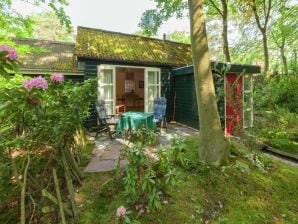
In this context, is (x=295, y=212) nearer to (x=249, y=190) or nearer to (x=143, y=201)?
(x=249, y=190)

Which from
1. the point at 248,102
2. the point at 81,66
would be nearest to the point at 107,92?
the point at 81,66

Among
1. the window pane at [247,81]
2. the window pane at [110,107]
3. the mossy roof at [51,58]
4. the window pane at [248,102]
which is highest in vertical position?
the mossy roof at [51,58]

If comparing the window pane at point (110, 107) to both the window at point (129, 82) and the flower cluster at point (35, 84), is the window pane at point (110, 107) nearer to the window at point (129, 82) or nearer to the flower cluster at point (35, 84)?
the flower cluster at point (35, 84)

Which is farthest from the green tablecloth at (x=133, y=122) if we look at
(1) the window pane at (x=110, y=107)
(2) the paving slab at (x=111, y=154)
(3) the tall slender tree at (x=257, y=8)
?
(3) the tall slender tree at (x=257, y=8)

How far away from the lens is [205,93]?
3.36 metres

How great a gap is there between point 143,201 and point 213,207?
89 cm

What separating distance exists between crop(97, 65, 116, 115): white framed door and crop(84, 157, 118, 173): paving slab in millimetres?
3522

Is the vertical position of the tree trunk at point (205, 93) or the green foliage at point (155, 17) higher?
the green foliage at point (155, 17)

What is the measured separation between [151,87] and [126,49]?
1692 millimetres

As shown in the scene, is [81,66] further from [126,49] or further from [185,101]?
[185,101]

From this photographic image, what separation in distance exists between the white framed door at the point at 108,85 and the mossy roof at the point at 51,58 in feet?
3.36

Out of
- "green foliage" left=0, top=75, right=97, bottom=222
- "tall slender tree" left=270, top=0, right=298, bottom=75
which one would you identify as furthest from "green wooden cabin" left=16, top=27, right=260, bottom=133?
"tall slender tree" left=270, top=0, right=298, bottom=75

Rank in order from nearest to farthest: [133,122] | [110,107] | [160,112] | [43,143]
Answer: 1. [43,143]
2. [133,122]
3. [160,112]
4. [110,107]

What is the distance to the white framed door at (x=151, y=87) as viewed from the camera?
837cm
